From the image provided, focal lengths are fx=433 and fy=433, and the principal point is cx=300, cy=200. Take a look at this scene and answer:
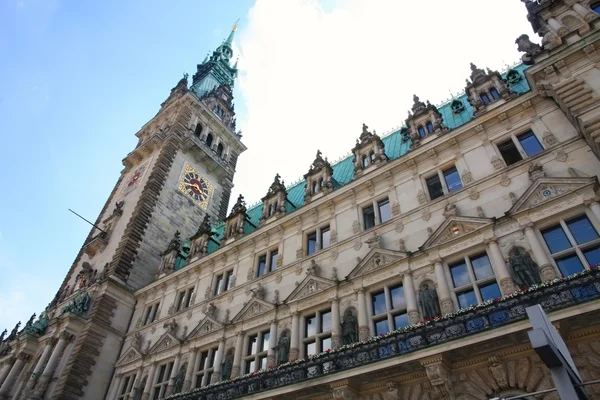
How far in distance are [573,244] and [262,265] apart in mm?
13981

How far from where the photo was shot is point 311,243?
2089 cm

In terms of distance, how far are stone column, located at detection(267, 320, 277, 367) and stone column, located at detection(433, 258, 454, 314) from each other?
716 cm

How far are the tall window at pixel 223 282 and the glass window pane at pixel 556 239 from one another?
49.0 ft

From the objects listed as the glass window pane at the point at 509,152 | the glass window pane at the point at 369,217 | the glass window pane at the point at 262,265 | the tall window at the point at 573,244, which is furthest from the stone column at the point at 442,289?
the glass window pane at the point at 262,265

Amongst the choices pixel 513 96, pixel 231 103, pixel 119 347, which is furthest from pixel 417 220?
pixel 231 103

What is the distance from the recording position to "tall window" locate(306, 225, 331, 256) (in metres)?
20.1

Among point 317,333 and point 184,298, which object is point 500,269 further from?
point 184,298

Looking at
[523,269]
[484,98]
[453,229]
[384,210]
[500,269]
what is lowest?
[523,269]

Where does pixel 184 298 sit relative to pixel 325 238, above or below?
below

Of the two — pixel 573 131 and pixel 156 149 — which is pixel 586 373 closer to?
pixel 573 131

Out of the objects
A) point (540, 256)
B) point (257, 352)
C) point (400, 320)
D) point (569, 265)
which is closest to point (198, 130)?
point (257, 352)

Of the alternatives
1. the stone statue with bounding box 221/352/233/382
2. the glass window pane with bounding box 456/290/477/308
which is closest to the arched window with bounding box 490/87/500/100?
the glass window pane with bounding box 456/290/477/308

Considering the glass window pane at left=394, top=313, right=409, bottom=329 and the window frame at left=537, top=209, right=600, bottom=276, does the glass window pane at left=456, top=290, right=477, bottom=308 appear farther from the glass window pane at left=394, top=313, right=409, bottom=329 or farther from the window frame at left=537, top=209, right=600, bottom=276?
the window frame at left=537, top=209, right=600, bottom=276

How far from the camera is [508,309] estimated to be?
11.4 metres
